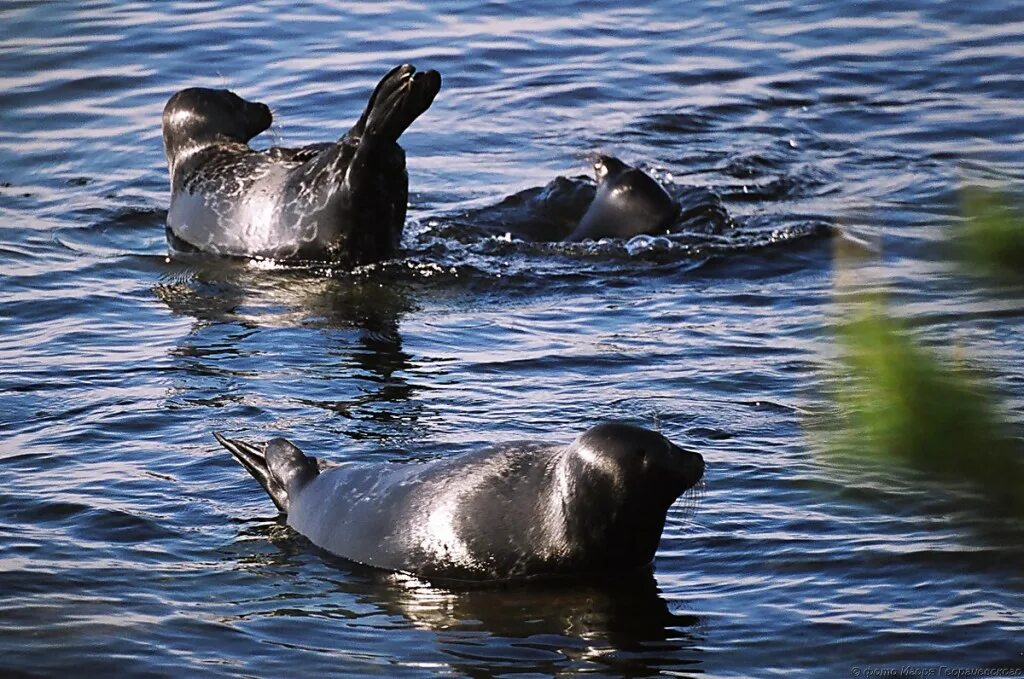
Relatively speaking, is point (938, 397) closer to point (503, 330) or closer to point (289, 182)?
point (503, 330)

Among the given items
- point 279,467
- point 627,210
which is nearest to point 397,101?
point 627,210

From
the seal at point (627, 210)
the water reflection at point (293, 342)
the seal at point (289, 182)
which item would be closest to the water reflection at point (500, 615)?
the water reflection at point (293, 342)

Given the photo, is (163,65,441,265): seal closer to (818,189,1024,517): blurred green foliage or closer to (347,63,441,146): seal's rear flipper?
(347,63,441,146): seal's rear flipper

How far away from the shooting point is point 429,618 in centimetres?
500

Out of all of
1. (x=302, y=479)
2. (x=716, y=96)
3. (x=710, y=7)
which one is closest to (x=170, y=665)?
(x=302, y=479)

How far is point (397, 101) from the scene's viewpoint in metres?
8.69

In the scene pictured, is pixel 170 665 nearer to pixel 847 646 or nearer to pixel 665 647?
pixel 665 647

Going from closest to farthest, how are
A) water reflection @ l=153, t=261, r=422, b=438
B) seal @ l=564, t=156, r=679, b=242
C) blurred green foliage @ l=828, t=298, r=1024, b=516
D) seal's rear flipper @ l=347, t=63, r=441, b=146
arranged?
blurred green foliage @ l=828, t=298, r=1024, b=516
water reflection @ l=153, t=261, r=422, b=438
seal's rear flipper @ l=347, t=63, r=441, b=146
seal @ l=564, t=156, r=679, b=242

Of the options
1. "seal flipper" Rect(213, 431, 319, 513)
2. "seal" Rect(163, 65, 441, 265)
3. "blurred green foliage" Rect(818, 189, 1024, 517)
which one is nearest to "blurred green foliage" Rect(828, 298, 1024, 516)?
"blurred green foliage" Rect(818, 189, 1024, 517)

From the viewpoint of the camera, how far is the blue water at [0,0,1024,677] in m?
4.72

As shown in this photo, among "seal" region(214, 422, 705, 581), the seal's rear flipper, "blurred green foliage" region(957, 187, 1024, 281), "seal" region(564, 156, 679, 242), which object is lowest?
"seal" region(214, 422, 705, 581)

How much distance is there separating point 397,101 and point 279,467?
3.34m

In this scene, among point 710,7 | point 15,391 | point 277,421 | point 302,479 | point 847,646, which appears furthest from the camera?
point 710,7

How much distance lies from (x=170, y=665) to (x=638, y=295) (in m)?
4.53
